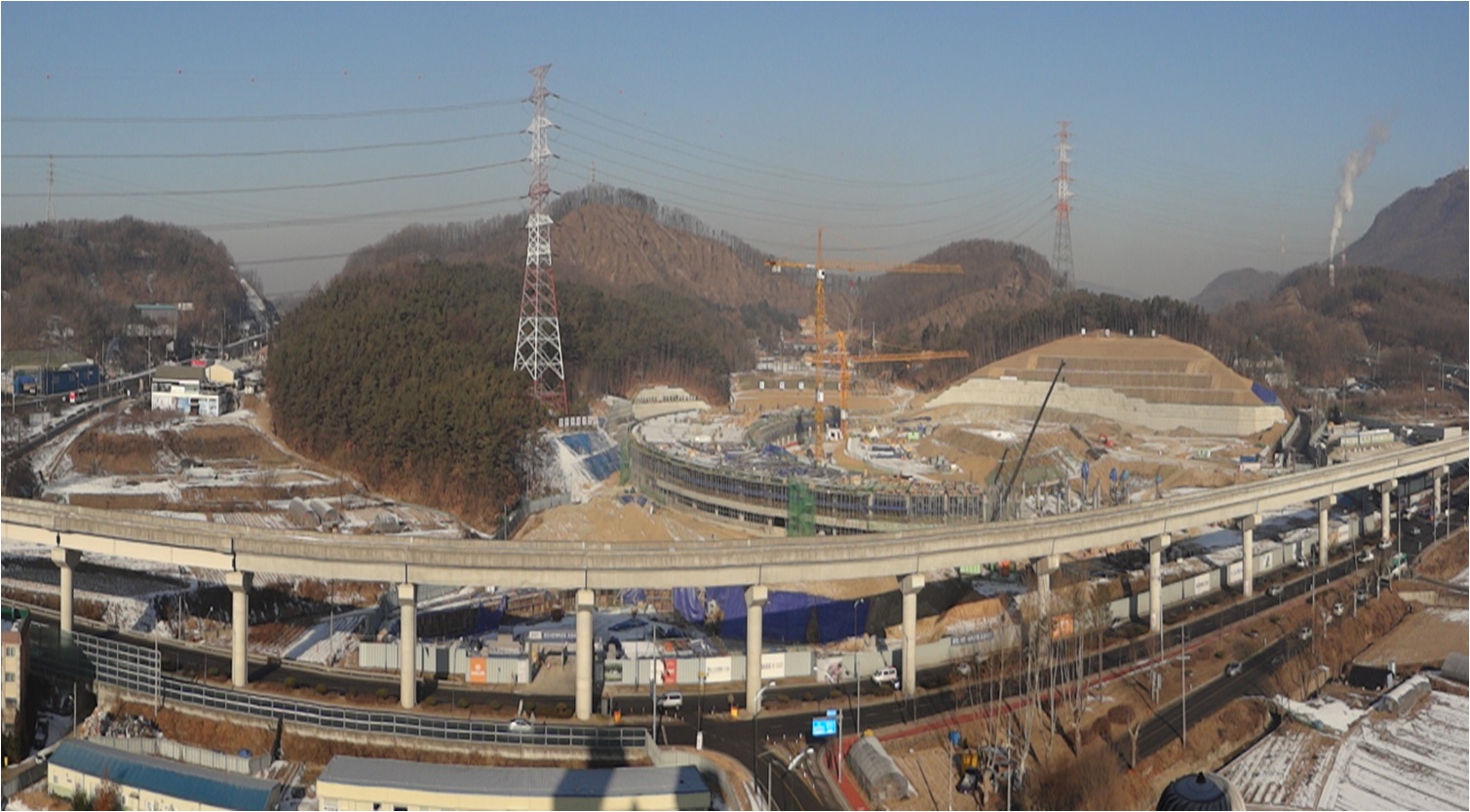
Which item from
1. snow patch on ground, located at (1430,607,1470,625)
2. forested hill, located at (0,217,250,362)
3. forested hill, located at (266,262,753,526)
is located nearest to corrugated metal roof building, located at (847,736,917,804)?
snow patch on ground, located at (1430,607,1470,625)

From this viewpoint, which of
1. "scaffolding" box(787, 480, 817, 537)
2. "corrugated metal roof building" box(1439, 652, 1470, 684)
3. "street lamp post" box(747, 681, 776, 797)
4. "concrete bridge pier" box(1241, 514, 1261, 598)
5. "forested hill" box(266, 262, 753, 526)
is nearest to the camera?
"street lamp post" box(747, 681, 776, 797)

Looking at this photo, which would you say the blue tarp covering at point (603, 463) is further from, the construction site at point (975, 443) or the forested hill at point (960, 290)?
the forested hill at point (960, 290)

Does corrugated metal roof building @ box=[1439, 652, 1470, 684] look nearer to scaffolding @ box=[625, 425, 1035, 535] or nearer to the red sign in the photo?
scaffolding @ box=[625, 425, 1035, 535]

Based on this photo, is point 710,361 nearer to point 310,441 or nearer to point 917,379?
point 917,379

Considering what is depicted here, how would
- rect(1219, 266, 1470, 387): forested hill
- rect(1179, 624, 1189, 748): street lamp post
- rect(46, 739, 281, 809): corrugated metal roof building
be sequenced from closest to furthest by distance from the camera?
rect(46, 739, 281, 809): corrugated metal roof building < rect(1179, 624, 1189, 748): street lamp post < rect(1219, 266, 1470, 387): forested hill

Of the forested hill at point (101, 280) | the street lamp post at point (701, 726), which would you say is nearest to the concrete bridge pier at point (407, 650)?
the street lamp post at point (701, 726)

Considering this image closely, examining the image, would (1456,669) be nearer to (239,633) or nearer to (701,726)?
(701,726)
